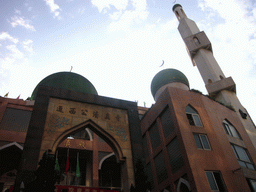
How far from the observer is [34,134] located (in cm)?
766

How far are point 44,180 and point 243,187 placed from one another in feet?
34.5

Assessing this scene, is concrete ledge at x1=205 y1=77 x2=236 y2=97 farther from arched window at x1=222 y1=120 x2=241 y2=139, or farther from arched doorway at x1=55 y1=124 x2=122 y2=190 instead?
arched doorway at x1=55 y1=124 x2=122 y2=190

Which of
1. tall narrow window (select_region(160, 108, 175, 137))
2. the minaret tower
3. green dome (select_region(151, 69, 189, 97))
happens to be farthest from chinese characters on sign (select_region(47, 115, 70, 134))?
the minaret tower

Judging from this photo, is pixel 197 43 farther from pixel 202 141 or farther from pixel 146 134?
pixel 202 141

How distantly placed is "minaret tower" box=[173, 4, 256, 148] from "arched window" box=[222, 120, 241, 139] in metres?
1.83

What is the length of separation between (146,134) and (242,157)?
6.76 meters

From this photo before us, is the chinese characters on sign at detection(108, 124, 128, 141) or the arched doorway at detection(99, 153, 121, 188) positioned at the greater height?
the arched doorway at detection(99, 153, 121, 188)

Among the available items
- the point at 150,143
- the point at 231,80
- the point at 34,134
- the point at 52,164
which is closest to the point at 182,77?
the point at 231,80

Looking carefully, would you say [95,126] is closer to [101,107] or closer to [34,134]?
[101,107]

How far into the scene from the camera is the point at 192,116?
14.0 m

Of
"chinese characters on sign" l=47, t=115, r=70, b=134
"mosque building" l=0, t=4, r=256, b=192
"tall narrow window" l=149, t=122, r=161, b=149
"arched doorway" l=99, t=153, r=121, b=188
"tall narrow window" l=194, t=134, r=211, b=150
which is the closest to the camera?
"chinese characters on sign" l=47, t=115, r=70, b=134

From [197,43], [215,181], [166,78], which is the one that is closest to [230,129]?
[215,181]

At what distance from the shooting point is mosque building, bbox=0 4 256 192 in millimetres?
8359

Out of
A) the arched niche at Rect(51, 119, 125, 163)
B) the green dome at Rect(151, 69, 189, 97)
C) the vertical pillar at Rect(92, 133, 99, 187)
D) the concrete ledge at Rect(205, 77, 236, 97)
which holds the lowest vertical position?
the arched niche at Rect(51, 119, 125, 163)
